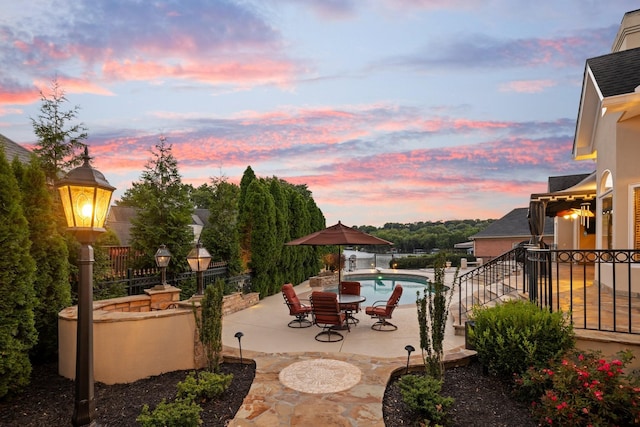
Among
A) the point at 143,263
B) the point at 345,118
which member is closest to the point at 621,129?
the point at 345,118

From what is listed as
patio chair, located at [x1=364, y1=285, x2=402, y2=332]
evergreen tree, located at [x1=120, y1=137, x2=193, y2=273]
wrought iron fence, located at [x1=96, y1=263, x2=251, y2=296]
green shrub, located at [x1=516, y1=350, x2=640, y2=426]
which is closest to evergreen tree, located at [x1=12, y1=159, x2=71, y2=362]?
wrought iron fence, located at [x1=96, y1=263, x2=251, y2=296]

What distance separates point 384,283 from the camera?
64.0 feet

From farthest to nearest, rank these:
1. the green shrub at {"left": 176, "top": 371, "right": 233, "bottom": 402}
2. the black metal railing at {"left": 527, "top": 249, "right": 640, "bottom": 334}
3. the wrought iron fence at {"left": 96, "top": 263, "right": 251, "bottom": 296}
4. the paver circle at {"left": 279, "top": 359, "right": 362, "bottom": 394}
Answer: the wrought iron fence at {"left": 96, "top": 263, "right": 251, "bottom": 296}
the black metal railing at {"left": 527, "top": 249, "right": 640, "bottom": 334}
the paver circle at {"left": 279, "top": 359, "right": 362, "bottom": 394}
the green shrub at {"left": 176, "top": 371, "right": 233, "bottom": 402}

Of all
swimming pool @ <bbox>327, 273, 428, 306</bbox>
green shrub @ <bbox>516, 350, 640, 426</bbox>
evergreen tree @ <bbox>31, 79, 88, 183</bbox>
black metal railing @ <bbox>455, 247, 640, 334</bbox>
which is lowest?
swimming pool @ <bbox>327, 273, 428, 306</bbox>

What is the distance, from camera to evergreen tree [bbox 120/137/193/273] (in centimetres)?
915

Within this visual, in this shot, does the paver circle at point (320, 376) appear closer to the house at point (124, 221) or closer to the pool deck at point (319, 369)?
the pool deck at point (319, 369)

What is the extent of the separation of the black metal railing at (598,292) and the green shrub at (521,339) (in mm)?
398

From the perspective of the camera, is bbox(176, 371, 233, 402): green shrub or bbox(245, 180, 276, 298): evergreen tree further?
bbox(245, 180, 276, 298): evergreen tree

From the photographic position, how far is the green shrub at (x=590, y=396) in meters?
3.25

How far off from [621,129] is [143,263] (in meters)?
11.7

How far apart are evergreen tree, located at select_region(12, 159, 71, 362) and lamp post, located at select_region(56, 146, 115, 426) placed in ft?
8.91

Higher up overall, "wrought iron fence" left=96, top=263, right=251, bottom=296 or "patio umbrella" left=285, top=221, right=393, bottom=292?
"patio umbrella" left=285, top=221, right=393, bottom=292

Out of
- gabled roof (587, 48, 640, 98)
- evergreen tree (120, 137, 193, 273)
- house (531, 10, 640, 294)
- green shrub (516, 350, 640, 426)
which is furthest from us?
evergreen tree (120, 137, 193, 273)

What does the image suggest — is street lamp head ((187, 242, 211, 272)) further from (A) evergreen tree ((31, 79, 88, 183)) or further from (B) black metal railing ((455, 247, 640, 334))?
(B) black metal railing ((455, 247, 640, 334))
